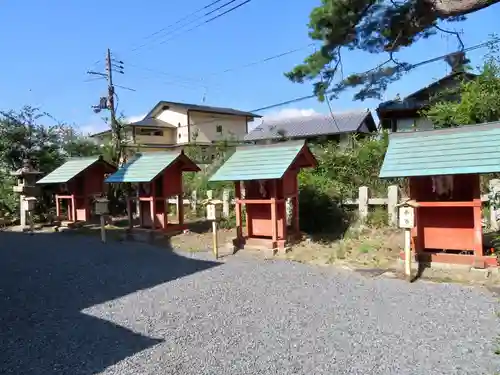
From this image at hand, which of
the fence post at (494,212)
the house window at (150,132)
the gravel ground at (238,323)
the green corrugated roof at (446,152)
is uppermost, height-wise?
the house window at (150,132)

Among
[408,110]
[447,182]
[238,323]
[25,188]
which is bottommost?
[238,323]

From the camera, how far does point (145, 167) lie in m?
10.7

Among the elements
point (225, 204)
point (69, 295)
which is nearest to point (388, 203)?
point (225, 204)

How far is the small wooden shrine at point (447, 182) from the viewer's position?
602 centimetres

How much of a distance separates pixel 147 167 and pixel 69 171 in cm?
372

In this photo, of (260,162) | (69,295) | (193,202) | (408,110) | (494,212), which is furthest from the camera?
(408,110)

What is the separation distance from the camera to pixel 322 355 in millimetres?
3633

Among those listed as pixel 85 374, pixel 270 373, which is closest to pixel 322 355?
pixel 270 373

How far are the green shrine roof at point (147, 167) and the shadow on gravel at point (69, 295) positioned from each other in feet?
5.50

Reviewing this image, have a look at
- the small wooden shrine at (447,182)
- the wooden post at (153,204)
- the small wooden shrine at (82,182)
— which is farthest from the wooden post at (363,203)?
the small wooden shrine at (82,182)

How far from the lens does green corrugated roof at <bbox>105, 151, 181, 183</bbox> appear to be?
33.6ft

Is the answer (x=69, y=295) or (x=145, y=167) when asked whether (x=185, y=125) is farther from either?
(x=69, y=295)

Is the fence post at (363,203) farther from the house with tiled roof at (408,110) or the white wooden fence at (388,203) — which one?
the house with tiled roof at (408,110)

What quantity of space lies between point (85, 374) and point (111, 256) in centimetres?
539
